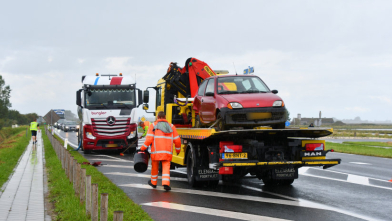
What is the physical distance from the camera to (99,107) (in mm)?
19094

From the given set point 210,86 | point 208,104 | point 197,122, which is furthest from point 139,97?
point 208,104

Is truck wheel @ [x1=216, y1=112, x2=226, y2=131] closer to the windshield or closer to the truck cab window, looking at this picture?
the truck cab window

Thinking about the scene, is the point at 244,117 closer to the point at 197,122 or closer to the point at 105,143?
the point at 197,122

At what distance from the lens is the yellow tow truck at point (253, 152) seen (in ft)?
27.0

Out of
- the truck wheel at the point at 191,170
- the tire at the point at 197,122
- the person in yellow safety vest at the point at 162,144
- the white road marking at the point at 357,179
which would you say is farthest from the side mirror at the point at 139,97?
the white road marking at the point at 357,179

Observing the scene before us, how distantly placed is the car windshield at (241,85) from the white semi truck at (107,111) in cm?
1007

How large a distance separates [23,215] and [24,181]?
432cm

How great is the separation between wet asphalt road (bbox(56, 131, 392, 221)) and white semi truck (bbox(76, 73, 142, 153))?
749cm

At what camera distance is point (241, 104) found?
8.81 m

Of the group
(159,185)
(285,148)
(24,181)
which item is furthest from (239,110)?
(24,181)

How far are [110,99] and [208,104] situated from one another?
10.4 meters

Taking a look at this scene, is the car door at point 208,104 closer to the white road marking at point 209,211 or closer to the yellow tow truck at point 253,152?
the yellow tow truck at point 253,152

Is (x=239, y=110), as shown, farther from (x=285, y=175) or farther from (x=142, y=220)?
(x=142, y=220)

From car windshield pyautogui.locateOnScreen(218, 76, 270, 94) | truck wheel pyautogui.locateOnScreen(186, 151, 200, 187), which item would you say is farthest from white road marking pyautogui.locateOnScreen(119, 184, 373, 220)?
car windshield pyautogui.locateOnScreen(218, 76, 270, 94)
